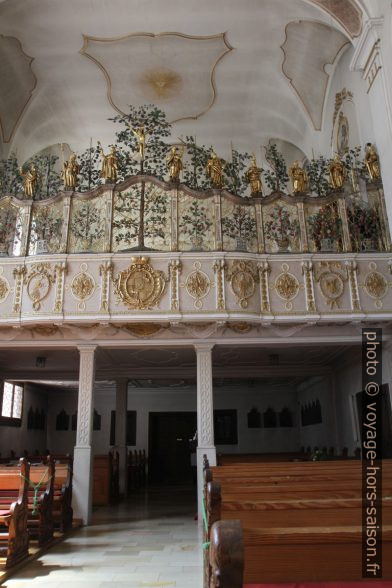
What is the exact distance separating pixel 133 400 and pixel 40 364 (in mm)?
8084

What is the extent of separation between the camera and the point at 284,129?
16641 mm

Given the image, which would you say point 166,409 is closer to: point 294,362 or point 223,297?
point 294,362

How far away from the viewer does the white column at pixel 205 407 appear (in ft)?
33.2

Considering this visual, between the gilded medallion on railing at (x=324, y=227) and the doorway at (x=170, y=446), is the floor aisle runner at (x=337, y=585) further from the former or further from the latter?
the doorway at (x=170, y=446)

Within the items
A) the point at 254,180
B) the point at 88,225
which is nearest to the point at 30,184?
the point at 88,225

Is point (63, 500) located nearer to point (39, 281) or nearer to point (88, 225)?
point (39, 281)

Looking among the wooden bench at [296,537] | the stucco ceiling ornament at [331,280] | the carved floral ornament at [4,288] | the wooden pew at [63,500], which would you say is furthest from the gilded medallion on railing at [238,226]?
the wooden bench at [296,537]

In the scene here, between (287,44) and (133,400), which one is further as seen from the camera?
(133,400)

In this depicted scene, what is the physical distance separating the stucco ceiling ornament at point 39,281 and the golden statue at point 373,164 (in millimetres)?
7641

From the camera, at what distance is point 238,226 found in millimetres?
10555

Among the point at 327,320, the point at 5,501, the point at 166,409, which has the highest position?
the point at 327,320

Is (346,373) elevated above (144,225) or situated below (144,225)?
below

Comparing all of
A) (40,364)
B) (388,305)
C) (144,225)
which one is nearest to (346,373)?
(388,305)

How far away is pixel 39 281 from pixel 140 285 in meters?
2.22
